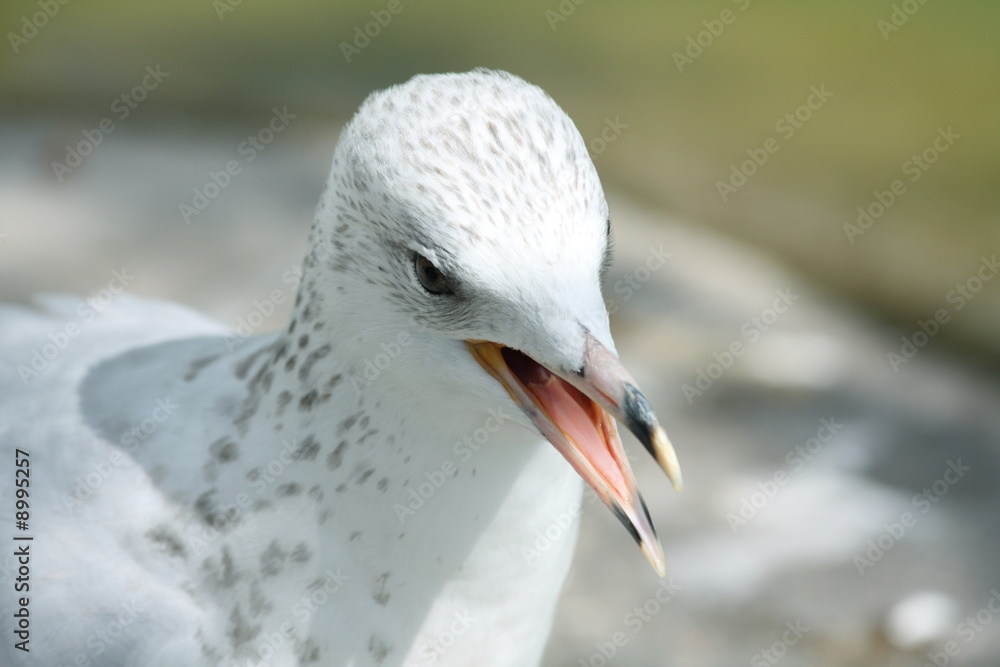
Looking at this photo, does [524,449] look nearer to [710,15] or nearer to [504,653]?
[504,653]

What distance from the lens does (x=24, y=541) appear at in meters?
2.32

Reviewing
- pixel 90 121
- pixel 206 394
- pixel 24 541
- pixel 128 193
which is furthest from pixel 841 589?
pixel 90 121

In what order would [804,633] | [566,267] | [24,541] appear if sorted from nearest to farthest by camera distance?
[566,267], [24,541], [804,633]

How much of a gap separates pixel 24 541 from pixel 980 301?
374 centimetres
